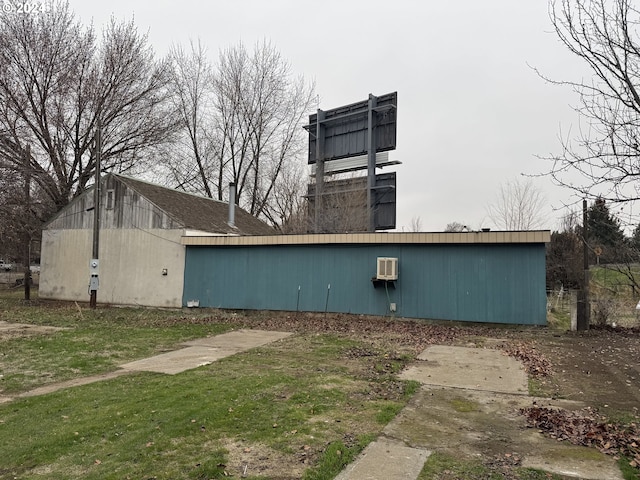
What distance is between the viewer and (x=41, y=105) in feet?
63.4

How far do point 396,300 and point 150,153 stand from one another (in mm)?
15820

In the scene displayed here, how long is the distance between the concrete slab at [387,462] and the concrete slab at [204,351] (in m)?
4.10

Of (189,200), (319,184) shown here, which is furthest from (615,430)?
(319,184)

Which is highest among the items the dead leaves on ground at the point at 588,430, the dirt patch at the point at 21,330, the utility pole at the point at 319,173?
the utility pole at the point at 319,173

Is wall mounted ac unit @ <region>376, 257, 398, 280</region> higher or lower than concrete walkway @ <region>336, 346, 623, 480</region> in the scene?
higher

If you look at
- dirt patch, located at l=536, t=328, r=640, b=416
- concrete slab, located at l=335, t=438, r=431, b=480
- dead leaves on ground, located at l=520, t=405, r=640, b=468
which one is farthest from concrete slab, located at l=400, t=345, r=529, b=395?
concrete slab, located at l=335, t=438, r=431, b=480

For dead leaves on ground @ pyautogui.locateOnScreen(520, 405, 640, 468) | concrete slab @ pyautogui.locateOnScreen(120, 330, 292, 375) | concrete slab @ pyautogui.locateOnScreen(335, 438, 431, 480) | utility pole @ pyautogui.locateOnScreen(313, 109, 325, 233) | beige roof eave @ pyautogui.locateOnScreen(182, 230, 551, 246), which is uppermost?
utility pole @ pyautogui.locateOnScreen(313, 109, 325, 233)

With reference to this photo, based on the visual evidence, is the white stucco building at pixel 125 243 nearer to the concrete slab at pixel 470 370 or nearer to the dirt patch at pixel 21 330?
the dirt patch at pixel 21 330

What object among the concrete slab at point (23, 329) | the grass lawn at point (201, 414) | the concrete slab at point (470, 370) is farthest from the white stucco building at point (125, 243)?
the concrete slab at point (470, 370)

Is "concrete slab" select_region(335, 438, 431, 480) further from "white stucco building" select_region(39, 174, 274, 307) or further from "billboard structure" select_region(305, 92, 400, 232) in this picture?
"billboard structure" select_region(305, 92, 400, 232)

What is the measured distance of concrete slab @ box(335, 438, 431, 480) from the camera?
135 inches

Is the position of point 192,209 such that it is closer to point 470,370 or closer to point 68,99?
point 68,99

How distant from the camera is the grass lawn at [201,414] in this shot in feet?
12.3

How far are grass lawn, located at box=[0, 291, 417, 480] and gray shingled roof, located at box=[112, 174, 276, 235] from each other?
9173 millimetres
